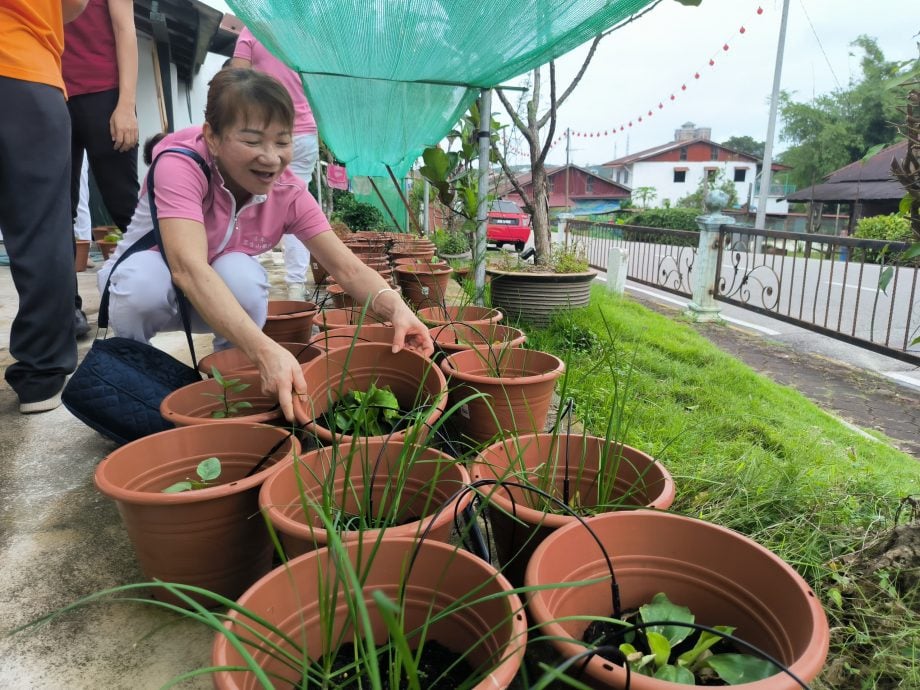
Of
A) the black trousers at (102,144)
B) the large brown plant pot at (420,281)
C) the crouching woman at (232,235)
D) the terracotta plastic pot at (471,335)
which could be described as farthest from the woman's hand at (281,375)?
the large brown plant pot at (420,281)

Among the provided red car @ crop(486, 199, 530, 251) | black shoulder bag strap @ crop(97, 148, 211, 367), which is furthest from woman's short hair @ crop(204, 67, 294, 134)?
red car @ crop(486, 199, 530, 251)

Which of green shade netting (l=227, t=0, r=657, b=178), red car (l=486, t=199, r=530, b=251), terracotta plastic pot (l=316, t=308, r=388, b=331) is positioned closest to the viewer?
green shade netting (l=227, t=0, r=657, b=178)

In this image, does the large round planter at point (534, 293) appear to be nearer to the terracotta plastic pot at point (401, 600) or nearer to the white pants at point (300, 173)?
the white pants at point (300, 173)

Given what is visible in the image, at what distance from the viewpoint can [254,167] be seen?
137 cm

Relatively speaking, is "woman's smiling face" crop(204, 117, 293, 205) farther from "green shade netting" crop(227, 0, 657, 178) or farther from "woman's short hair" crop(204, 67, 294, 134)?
"green shade netting" crop(227, 0, 657, 178)

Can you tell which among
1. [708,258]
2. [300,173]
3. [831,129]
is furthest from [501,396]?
[831,129]

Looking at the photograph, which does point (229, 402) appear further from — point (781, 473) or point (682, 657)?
point (781, 473)

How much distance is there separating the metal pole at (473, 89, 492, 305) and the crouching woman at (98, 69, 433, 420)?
1.32m

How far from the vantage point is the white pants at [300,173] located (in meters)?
2.93

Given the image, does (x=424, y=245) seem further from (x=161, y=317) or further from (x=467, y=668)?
(x=467, y=668)

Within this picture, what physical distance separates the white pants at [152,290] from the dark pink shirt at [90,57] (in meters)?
0.96

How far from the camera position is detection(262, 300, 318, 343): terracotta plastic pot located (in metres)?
2.13

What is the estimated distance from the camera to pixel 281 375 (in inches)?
44.6

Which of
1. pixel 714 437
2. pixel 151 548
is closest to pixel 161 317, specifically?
pixel 151 548
